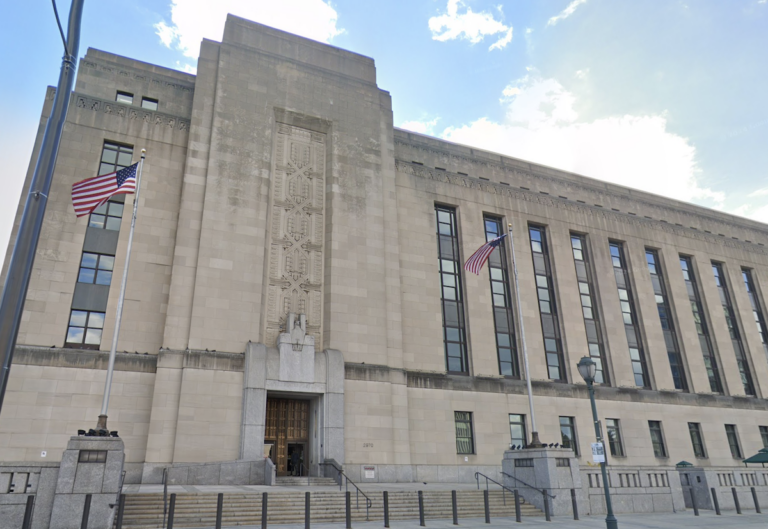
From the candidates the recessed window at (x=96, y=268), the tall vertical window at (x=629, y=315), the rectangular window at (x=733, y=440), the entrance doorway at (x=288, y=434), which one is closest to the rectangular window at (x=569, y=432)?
the tall vertical window at (x=629, y=315)

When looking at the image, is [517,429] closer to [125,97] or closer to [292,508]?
[292,508]

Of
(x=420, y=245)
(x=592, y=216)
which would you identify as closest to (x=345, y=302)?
(x=420, y=245)

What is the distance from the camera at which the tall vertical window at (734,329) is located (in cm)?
4367

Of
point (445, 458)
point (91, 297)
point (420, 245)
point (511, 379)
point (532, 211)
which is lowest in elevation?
point (445, 458)

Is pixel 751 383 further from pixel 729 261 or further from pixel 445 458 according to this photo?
pixel 445 458

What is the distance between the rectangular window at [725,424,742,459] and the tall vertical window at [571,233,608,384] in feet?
36.6

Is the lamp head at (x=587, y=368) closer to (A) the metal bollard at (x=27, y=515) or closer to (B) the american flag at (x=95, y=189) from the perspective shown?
(A) the metal bollard at (x=27, y=515)

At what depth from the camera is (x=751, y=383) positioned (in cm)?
4366

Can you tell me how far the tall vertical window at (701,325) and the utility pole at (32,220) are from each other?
4546 centimetres

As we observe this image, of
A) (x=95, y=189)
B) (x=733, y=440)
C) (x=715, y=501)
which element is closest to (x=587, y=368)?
(x=715, y=501)

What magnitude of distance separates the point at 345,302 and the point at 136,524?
1614 centimetres

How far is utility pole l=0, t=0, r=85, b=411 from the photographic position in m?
7.49

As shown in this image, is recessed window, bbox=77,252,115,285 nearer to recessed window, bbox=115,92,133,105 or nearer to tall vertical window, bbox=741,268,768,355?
recessed window, bbox=115,92,133,105

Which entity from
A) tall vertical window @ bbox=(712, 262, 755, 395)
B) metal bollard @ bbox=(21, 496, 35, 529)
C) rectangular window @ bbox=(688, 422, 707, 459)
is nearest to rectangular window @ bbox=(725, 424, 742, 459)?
rectangular window @ bbox=(688, 422, 707, 459)
